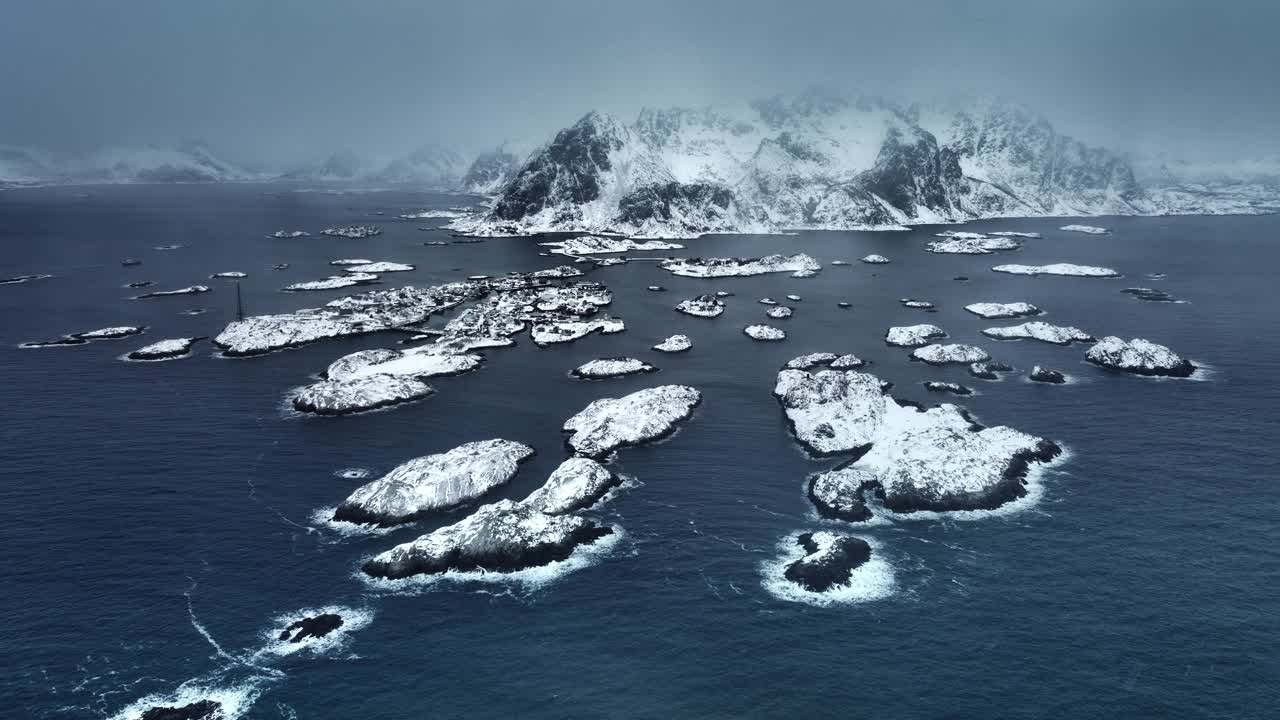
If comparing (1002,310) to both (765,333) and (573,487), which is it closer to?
(765,333)

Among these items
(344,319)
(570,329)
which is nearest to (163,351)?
(344,319)

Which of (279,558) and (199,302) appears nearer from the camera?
(279,558)

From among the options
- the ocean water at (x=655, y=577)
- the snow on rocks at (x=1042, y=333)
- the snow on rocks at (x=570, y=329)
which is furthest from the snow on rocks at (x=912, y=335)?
the snow on rocks at (x=570, y=329)

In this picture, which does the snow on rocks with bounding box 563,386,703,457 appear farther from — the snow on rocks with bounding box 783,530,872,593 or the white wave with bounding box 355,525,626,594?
the snow on rocks with bounding box 783,530,872,593

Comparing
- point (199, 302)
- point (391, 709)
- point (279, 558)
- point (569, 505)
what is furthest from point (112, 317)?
point (391, 709)

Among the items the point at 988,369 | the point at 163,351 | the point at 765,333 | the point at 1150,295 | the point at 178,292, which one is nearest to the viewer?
the point at 988,369

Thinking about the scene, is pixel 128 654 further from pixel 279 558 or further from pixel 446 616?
pixel 446 616
